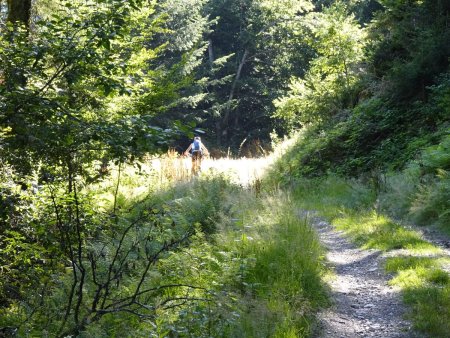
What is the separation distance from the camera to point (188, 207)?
8.28 m

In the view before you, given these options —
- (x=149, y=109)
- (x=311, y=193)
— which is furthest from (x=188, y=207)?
(x=311, y=193)

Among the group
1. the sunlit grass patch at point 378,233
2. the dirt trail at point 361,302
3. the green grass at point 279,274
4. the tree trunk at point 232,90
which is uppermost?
the tree trunk at point 232,90

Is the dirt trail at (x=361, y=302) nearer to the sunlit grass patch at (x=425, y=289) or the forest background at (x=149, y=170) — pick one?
the sunlit grass patch at (x=425, y=289)

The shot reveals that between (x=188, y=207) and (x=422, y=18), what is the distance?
31.5 feet

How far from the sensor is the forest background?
154 inches

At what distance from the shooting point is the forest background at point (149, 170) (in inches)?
154

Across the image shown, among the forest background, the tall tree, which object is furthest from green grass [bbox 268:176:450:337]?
the tall tree

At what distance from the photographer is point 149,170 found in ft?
41.1

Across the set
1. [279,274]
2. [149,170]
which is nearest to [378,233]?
[279,274]

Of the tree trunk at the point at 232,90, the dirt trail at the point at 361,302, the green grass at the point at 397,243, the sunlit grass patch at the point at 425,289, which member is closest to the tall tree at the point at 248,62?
the tree trunk at the point at 232,90

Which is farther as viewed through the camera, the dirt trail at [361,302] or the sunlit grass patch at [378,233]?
the sunlit grass patch at [378,233]

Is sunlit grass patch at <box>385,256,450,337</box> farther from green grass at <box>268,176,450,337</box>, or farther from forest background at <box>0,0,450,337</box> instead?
forest background at <box>0,0,450,337</box>

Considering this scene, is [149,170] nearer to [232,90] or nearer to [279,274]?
[279,274]

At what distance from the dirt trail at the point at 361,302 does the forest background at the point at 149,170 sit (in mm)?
299
